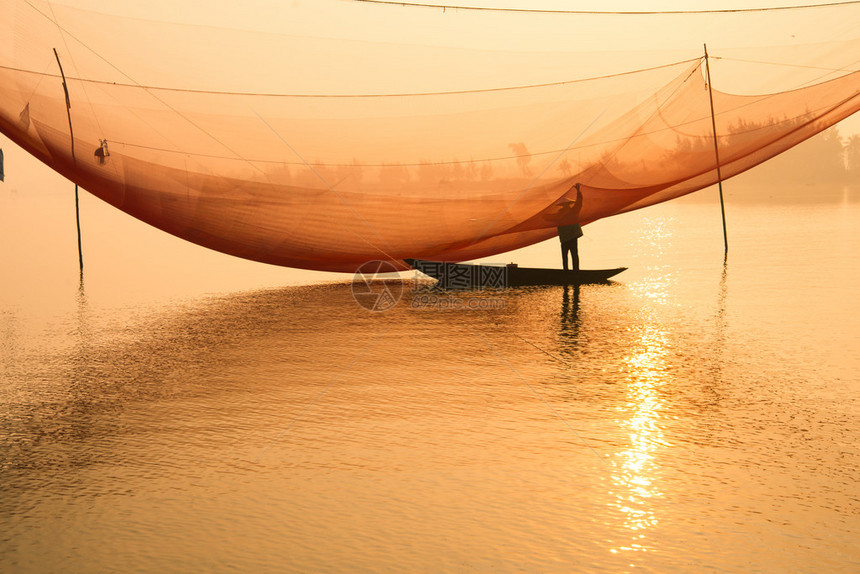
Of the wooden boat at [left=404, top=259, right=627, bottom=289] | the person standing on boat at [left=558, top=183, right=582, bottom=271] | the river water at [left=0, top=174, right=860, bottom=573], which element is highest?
the person standing on boat at [left=558, top=183, right=582, bottom=271]

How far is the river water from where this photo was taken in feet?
11.9

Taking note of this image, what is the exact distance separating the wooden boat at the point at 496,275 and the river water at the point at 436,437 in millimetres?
1616

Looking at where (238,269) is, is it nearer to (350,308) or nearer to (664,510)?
(350,308)

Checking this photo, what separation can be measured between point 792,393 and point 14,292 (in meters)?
11.2

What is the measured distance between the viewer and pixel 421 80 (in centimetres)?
1060

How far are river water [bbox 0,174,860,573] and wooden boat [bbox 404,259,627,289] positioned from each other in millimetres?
1616

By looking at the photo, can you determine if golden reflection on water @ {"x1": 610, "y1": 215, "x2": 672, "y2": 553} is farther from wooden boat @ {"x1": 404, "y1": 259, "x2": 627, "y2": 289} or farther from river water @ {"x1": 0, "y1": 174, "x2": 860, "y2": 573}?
wooden boat @ {"x1": 404, "y1": 259, "x2": 627, "y2": 289}

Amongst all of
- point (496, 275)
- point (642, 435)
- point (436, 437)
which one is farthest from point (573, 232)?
point (436, 437)

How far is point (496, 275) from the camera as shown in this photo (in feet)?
43.3

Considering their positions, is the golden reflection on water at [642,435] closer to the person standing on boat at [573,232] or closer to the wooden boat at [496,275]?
the person standing on boat at [573,232]

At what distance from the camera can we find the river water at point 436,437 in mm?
3619

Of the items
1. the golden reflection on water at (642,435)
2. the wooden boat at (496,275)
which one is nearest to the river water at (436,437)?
the golden reflection on water at (642,435)

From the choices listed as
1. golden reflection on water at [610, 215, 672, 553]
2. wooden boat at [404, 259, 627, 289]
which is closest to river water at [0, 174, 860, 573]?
golden reflection on water at [610, 215, 672, 553]

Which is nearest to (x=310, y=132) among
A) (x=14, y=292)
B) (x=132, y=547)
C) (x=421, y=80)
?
(x=421, y=80)
